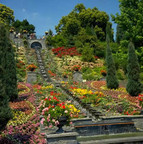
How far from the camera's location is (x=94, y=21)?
4659 cm

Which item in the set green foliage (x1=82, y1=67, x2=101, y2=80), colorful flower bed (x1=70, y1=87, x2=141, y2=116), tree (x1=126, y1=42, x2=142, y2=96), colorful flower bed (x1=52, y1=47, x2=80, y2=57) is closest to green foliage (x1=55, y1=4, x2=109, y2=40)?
colorful flower bed (x1=52, y1=47, x2=80, y2=57)

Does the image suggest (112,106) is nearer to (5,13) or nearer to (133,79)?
(133,79)

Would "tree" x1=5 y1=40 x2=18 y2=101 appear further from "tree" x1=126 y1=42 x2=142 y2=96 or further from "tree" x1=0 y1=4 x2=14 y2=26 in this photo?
"tree" x1=0 y1=4 x2=14 y2=26

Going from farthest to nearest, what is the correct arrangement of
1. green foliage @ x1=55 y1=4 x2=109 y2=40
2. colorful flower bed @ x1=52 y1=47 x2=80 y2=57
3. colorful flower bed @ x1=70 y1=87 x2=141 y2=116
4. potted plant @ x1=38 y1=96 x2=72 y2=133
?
green foliage @ x1=55 y1=4 x2=109 y2=40 → colorful flower bed @ x1=52 y1=47 x2=80 y2=57 → colorful flower bed @ x1=70 y1=87 x2=141 y2=116 → potted plant @ x1=38 y1=96 x2=72 y2=133

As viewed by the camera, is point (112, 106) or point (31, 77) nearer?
point (112, 106)

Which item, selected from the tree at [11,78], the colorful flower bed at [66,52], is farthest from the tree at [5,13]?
the tree at [11,78]

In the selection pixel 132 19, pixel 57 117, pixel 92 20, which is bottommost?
pixel 57 117

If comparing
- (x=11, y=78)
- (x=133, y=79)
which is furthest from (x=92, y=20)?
(x=11, y=78)

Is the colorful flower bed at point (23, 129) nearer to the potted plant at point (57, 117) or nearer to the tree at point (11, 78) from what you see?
the potted plant at point (57, 117)

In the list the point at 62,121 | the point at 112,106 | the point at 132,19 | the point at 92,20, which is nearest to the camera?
the point at 62,121

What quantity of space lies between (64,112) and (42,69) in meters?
21.4

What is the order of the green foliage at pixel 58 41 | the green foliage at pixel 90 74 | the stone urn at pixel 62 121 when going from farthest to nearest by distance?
the green foliage at pixel 58 41 → the green foliage at pixel 90 74 → the stone urn at pixel 62 121

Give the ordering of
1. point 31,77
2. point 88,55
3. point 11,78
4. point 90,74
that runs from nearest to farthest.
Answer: point 11,78 < point 31,77 < point 90,74 < point 88,55

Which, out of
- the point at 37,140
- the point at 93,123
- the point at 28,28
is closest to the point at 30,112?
the point at 37,140
